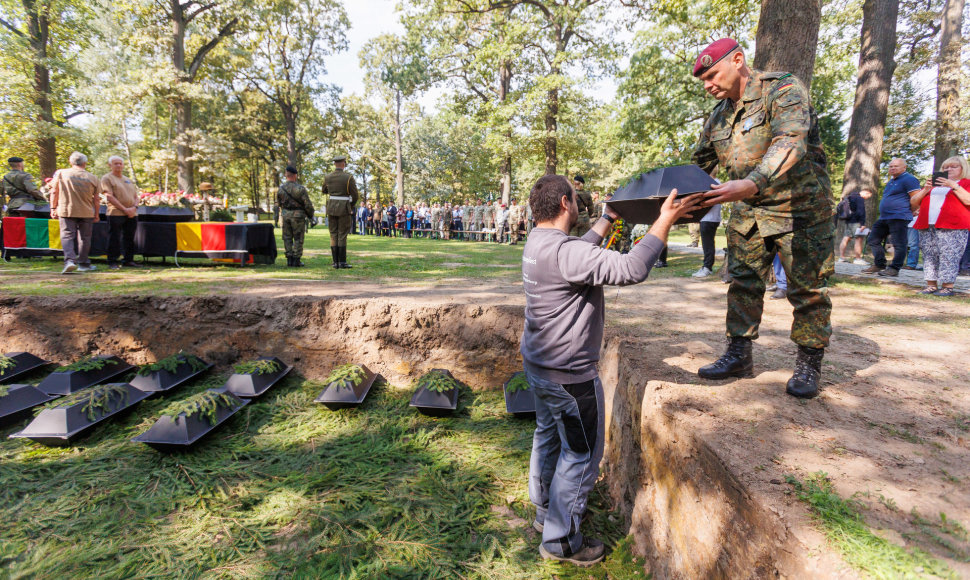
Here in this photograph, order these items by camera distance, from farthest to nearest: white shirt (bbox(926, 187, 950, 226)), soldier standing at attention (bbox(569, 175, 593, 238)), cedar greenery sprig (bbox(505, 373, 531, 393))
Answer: soldier standing at attention (bbox(569, 175, 593, 238)), white shirt (bbox(926, 187, 950, 226)), cedar greenery sprig (bbox(505, 373, 531, 393))

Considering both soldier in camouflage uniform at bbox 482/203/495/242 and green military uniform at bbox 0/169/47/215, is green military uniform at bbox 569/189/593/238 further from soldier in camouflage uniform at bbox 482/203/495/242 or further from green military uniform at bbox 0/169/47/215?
soldier in camouflage uniform at bbox 482/203/495/242

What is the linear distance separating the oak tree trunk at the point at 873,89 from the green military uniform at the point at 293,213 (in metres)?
11.4

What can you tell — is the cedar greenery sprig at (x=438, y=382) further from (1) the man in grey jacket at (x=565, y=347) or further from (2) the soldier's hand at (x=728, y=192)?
(2) the soldier's hand at (x=728, y=192)

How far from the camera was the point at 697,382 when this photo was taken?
8.73ft

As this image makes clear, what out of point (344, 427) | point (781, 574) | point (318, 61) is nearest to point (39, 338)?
point (344, 427)

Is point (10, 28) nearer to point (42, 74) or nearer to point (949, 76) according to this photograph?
point (42, 74)

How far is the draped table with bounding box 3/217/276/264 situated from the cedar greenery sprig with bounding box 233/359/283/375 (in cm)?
441

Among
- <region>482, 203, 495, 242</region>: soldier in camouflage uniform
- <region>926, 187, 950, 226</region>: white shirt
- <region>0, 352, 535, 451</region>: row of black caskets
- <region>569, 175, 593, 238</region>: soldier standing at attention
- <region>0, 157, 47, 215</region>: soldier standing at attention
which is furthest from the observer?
<region>482, 203, 495, 242</region>: soldier in camouflage uniform

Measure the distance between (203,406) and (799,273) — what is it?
4520 mm

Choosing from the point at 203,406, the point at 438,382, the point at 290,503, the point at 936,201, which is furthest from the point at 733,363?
the point at 936,201

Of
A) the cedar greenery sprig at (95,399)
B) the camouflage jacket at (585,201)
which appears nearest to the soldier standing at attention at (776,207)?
the cedar greenery sprig at (95,399)

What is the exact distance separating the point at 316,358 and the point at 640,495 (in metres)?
3.84

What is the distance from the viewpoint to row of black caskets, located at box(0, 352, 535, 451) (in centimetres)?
356

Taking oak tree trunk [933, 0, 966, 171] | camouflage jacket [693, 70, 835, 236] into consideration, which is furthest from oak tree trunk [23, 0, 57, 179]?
oak tree trunk [933, 0, 966, 171]
